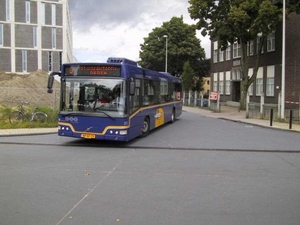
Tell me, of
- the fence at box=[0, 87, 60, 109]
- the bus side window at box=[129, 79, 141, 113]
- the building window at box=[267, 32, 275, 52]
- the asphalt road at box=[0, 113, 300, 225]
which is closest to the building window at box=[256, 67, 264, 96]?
the building window at box=[267, 32, 275, 52]

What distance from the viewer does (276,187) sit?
6754 mm

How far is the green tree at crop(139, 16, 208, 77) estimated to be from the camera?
54.2 meters

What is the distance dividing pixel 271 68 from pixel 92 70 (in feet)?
A: 90.9

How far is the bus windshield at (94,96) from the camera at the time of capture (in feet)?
37.4

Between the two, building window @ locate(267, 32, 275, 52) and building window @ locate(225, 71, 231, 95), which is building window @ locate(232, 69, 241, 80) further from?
building window @ locate(267, 32, 275, 52)

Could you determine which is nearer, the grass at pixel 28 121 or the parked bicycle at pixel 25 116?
the grass at pixel 28 121

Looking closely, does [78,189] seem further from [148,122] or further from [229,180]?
[148,122]

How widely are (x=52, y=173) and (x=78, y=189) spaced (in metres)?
1.59

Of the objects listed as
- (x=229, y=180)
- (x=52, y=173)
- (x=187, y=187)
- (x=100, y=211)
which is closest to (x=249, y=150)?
(x=229, y=180)

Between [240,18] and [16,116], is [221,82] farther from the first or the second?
[16,116]

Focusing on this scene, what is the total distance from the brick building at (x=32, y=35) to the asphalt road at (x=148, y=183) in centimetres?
4537

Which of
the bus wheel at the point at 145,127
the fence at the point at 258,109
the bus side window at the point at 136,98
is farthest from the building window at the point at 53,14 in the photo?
the bus side window at the point at 136,98

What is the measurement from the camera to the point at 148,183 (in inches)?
273

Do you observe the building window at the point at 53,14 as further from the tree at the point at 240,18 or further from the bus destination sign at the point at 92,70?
the bus destination sign at the point at 92,70
